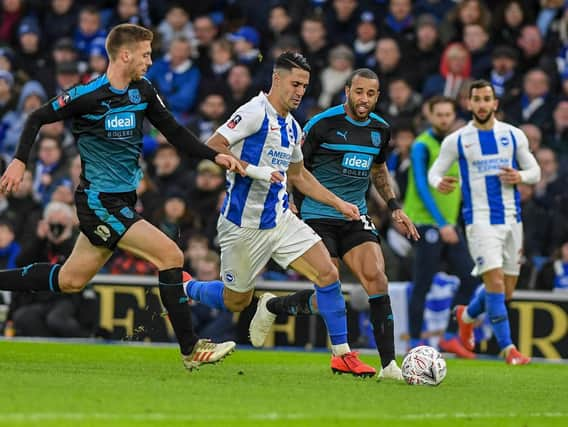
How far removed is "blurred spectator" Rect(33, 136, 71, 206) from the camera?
18.3 metres

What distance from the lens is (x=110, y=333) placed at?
15734mm

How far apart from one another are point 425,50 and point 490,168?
217 inches

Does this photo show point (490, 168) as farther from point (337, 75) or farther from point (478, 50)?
point (337, 75)

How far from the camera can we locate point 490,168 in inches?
513

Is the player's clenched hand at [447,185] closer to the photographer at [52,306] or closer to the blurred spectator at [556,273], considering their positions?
the blurred spectator at [556,273]

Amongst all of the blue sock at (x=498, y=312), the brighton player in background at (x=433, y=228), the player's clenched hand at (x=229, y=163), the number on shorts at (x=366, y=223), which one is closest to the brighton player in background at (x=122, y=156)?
the player's clenched hand at (x=229, y=163)

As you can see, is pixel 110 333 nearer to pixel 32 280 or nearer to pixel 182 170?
pixel 182 170

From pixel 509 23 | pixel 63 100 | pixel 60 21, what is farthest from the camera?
pixel 60 21

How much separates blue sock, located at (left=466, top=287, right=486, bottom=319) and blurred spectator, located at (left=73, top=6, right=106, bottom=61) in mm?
9140

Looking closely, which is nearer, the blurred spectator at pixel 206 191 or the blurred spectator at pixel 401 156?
the blurred spectator at pixel 401 156

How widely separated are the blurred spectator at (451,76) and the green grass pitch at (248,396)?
6.06 metres

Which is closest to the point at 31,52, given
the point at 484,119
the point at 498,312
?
the point at 484,119

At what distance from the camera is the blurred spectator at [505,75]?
1725 cm

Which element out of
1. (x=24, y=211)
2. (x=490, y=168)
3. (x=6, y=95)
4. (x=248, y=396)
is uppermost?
(x=6, y=95)
